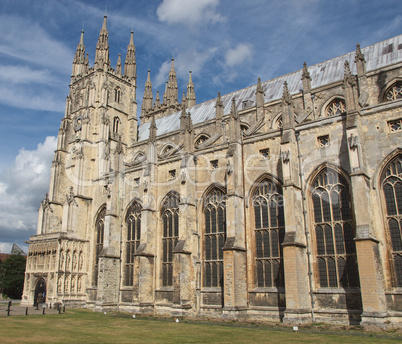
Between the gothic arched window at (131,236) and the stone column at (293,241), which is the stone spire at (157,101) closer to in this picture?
the gothic arched window at (131,236)

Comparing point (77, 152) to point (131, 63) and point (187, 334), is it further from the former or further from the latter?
point (187, 334)

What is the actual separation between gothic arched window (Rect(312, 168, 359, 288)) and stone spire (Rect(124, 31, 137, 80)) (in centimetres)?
3301

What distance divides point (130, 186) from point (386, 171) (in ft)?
67.2

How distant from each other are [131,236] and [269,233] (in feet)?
43.5

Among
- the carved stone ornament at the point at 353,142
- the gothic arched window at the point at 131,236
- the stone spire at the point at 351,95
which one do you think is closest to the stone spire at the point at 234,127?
the stone spire at the point at 351,95

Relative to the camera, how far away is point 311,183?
73.5 feet

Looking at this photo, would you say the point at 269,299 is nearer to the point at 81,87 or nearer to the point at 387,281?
the point at 387,281

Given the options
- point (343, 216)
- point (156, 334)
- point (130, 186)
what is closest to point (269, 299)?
point (343, 216)

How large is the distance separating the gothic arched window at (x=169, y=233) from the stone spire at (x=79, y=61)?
85.5 feet

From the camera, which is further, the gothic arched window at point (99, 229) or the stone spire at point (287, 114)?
the gothic arched window at point (99, 229)

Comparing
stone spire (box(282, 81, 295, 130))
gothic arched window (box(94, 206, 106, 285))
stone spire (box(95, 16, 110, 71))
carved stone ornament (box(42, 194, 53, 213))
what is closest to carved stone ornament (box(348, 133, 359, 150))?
stone spire (box(282, 81, 295, 130))

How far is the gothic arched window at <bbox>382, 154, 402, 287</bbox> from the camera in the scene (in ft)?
61.8

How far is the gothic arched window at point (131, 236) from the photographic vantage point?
3122cm

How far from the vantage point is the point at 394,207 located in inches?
769
